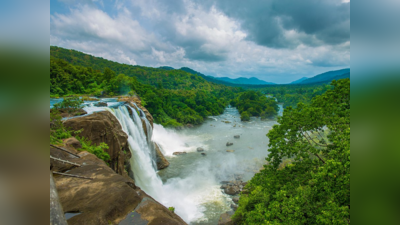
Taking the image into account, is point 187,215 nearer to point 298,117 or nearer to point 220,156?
point 298,117

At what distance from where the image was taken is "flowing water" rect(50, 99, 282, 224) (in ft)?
52.7

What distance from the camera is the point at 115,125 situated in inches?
616

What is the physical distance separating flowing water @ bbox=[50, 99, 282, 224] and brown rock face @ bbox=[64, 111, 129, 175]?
2394 millimetres

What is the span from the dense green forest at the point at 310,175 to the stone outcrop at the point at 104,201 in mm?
4801

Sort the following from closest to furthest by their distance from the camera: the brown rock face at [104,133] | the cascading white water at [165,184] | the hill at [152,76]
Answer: the brown rock face at [104,133]
the cascading white water at [165,184]
the hill at [152,76]

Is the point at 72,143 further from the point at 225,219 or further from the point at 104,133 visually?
the point at 225,219

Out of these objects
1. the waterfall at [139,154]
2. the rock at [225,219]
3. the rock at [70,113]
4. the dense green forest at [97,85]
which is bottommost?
the rock at [225,219]

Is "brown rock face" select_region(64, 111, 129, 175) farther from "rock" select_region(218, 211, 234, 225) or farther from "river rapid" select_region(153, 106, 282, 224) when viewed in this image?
"rock" select_region(218, 211, 234, 225)

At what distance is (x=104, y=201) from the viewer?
5719mm

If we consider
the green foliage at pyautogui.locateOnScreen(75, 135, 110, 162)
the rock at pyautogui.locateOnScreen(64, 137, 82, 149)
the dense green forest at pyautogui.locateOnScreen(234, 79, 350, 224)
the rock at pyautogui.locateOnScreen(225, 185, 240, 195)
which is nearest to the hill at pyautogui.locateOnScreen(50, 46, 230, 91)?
the rock at pyautogui.locateOnScreen(225, 185, 240, 195)

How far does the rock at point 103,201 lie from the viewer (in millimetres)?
5305

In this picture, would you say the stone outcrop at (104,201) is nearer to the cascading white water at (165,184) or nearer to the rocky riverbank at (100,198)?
the rocky riverbank at (100,198)

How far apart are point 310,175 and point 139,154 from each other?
45.2 ft

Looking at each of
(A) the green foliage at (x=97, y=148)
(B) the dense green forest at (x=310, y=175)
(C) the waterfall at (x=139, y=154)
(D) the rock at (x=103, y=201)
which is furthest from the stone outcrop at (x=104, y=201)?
(C) the waterfall at (x=139, y=154)
